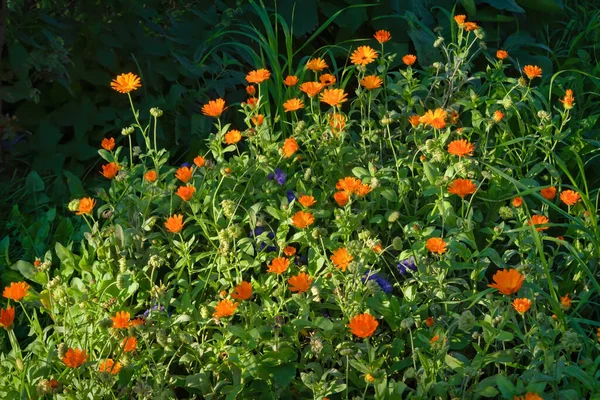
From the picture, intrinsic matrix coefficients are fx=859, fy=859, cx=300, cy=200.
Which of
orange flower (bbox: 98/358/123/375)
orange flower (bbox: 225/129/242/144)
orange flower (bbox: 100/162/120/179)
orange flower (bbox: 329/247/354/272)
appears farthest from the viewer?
orange flower (bbox: 225/129/242/144)

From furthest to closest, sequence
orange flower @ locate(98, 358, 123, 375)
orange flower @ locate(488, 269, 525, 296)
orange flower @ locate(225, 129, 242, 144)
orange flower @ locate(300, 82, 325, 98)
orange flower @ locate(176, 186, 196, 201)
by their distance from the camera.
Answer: orange flower @ locate(300, 82, 325, 98)
orange flower @ locate(225, 129, 242, 144)
orange flower @ locate(176, 186, 196, 201)
orange flower @ locate(98, 358, 123, 375)
orange flower @ locate(488, 269, 525, 296)

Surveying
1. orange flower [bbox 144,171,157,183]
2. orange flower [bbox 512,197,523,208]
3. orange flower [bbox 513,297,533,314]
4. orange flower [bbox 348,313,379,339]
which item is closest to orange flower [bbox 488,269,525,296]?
orange flower [bbox 513,297,533,314]

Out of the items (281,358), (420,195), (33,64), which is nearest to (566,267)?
(420,195)

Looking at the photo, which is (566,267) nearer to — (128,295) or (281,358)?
(281,358)

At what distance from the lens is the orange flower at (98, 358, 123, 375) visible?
1.84 m

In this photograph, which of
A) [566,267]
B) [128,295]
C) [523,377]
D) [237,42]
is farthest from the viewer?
[237,42]

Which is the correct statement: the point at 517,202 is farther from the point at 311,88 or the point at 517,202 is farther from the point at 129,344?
the point at 129,344

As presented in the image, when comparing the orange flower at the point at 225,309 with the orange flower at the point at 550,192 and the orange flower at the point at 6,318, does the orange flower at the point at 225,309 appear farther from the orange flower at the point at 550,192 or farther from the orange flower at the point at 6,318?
the orange flower at the point at 550,192

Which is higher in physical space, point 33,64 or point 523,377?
point 33,64

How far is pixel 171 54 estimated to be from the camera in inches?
127

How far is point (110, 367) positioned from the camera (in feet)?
6.18

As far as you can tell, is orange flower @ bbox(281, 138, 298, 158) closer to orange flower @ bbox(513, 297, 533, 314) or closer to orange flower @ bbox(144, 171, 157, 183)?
orange flower @ bbox(144, 171, 157, 183)

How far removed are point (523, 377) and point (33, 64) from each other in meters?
1.95

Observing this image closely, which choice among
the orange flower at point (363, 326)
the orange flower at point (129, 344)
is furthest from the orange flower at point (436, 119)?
the orange flower at point (129, 344)
